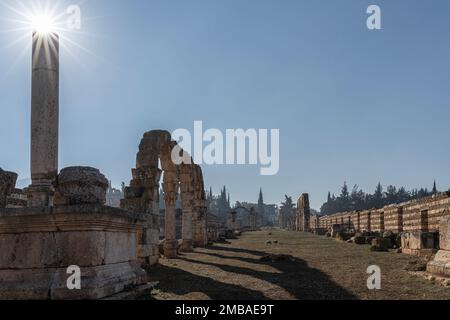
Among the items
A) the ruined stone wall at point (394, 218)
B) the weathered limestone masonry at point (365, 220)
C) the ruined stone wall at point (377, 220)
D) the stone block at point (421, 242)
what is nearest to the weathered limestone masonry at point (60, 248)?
the stone block at point (421, 242)

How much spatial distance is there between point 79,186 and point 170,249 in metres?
11.4

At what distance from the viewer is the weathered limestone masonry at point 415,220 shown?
→ 46.6 ft

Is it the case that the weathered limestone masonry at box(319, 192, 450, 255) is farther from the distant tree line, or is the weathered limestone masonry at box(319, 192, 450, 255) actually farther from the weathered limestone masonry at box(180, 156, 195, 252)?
the distant tree line

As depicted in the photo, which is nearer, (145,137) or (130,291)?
(130,291)

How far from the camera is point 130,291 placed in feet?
19.2

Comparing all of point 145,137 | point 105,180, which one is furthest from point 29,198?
point 145,137

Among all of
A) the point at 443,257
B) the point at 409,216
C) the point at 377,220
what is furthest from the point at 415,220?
the point at 443,257

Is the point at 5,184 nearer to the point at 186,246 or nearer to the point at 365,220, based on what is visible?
the point at 186,246

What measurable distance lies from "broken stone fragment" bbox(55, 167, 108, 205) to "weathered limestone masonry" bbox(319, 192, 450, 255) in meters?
7.02

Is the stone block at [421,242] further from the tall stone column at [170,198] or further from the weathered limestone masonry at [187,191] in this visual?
the weathered limestone masonry at [187,191]

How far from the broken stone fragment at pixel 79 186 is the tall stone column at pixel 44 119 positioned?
42.0 inches
